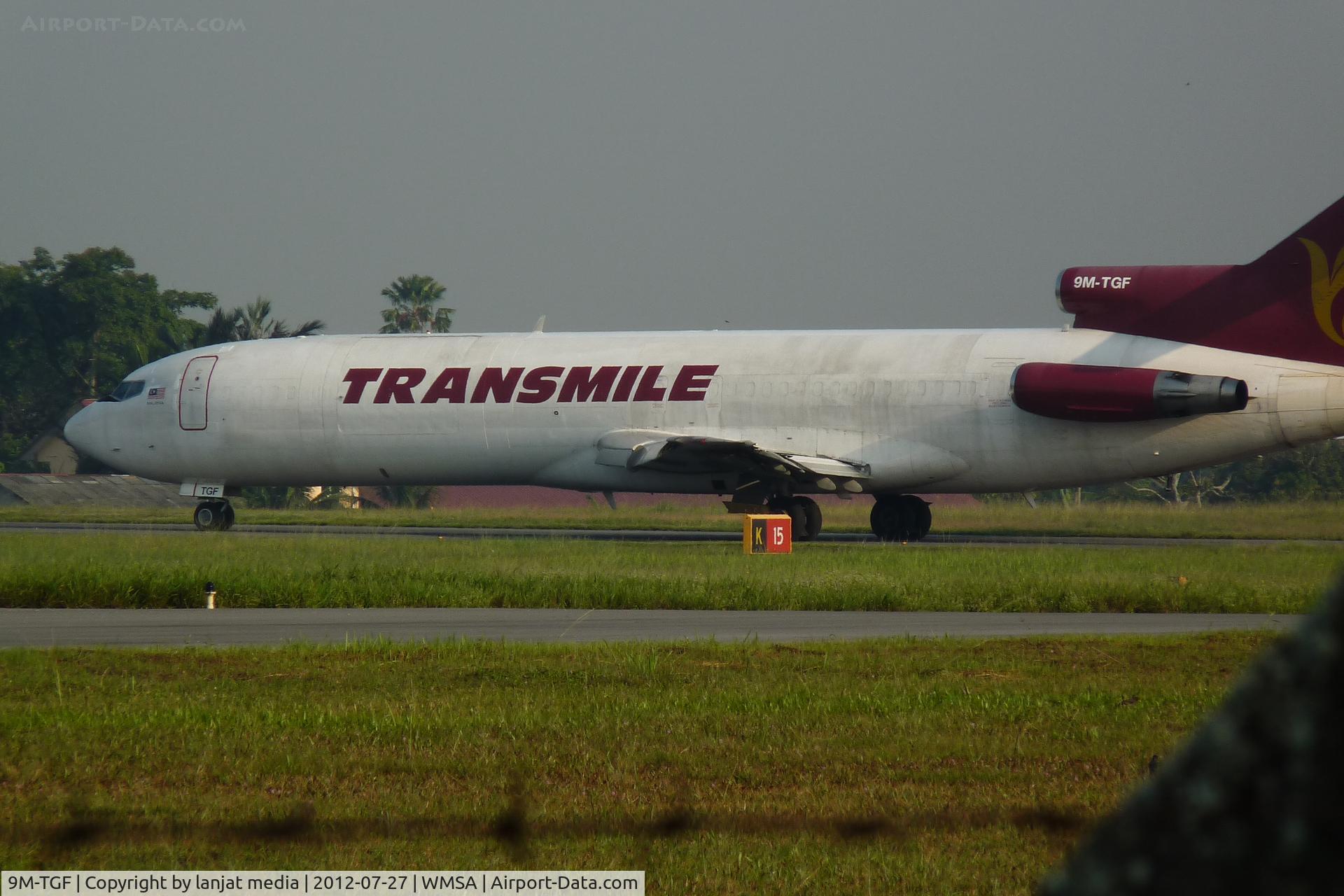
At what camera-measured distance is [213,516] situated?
36.8 meters

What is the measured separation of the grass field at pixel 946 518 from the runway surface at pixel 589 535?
1064 mm

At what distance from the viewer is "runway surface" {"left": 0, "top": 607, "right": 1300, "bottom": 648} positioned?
573 inches

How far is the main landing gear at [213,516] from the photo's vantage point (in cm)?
3656

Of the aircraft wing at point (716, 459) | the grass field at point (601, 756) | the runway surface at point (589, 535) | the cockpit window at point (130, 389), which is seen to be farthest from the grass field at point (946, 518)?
the grass field at point (601, 756)

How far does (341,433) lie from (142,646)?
21.2m

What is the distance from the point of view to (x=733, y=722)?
9406 mm

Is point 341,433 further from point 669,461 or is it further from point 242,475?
point 669,461

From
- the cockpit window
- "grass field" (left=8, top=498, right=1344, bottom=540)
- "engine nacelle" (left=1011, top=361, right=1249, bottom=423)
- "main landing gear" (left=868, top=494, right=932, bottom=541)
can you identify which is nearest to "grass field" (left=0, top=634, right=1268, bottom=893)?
"engine nacelle" (left=1011, top=361, right=1249, bottom=423)

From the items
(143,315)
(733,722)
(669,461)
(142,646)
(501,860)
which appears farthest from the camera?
(143,315)

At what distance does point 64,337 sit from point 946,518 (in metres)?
53.7

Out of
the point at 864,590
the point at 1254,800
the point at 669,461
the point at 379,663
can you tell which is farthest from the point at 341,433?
the point at 1254,800

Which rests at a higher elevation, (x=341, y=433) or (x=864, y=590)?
(x=341, y=433)

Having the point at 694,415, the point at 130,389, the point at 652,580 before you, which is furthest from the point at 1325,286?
the point at 130,389

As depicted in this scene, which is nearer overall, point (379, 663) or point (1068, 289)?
point (379, 663)
